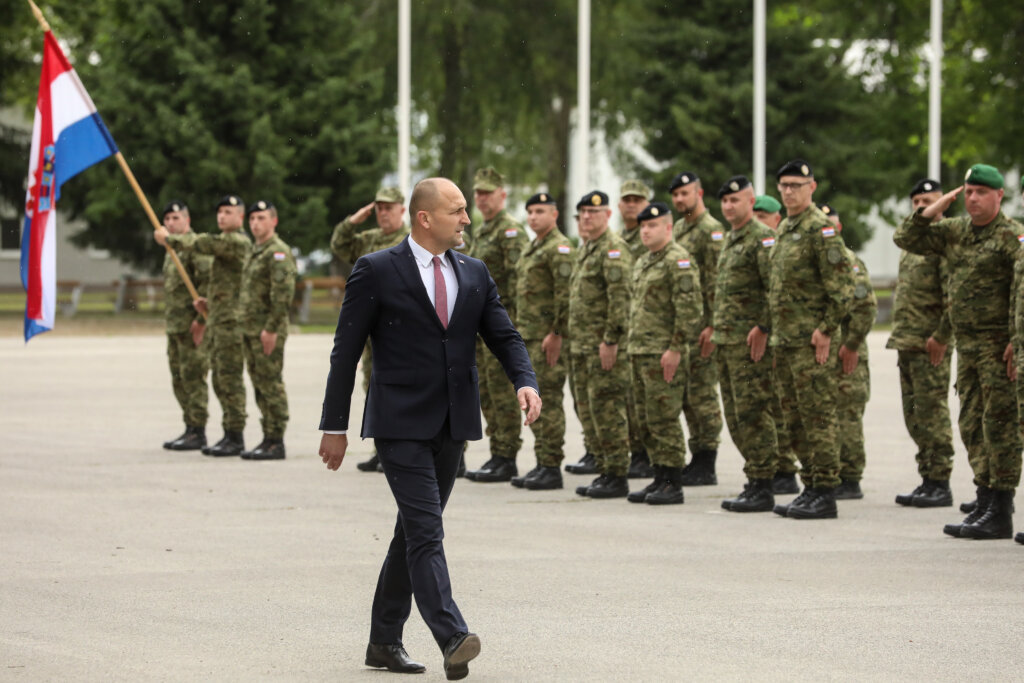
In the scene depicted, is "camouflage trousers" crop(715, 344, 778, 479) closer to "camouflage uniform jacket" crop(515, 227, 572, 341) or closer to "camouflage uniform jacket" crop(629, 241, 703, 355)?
"camouflage uniform jacket" crop(629, 241, 703, 355)

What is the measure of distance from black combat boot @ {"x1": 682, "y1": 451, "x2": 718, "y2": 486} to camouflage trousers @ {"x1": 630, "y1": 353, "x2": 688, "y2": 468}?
44.8 inches

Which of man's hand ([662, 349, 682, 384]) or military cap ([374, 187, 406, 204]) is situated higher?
military cap ([374, 187, 406, 204])

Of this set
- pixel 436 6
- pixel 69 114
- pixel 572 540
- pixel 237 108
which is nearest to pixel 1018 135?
pixel 436 6

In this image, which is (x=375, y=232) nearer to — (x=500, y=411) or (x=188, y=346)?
(x=500, y=411)

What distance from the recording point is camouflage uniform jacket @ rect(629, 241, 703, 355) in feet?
34.5

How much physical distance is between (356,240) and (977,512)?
19.1 ft

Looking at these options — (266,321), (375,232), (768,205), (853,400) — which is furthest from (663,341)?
(266,321)

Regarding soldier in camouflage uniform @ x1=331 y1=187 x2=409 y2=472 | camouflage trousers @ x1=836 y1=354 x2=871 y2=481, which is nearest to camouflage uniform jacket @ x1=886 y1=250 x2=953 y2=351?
camouflage trousers @ x1=836 y1=354 x2=871 y2=481

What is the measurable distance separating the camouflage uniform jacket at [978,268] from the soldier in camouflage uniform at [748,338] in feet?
4.09

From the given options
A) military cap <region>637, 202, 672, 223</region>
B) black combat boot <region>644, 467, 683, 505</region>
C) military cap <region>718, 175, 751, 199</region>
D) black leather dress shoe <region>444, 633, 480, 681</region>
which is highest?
military cap <region>718, 175, 751, 199</region>

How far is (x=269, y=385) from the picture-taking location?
13.1m

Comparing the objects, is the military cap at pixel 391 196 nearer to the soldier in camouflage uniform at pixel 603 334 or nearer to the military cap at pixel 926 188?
the soldier in camouflage uniform at pixel 603 334

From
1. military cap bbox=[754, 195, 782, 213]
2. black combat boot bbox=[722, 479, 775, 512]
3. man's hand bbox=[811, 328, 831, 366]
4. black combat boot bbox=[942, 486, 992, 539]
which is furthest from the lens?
military cap bbox=[754, 195, 782, 213]

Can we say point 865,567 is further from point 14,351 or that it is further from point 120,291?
point 120,291
